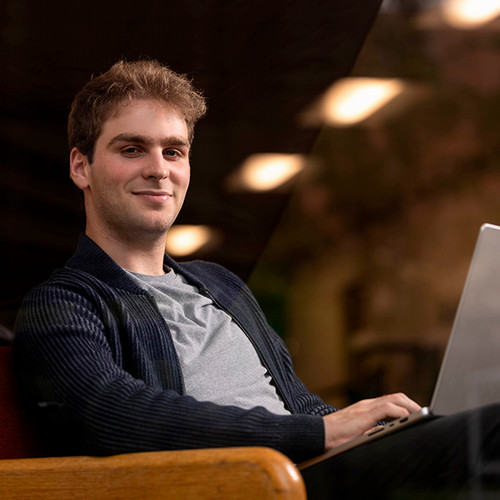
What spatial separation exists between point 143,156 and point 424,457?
638mm

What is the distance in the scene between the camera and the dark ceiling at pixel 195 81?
1276 millimetres

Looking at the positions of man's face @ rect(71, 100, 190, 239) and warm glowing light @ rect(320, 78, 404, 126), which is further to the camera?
warm glowing light @ rect(320, 78, 404, 126)

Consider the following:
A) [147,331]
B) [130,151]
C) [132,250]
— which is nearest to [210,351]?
[147,331]

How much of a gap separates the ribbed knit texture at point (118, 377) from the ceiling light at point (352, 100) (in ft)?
2.21

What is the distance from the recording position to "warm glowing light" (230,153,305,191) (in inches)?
57.2

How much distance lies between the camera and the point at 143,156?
3.55 feet

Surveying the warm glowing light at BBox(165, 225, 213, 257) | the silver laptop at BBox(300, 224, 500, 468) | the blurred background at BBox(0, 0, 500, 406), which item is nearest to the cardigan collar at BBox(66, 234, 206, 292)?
the blurred background at BBox(0, 0, 500, 406)

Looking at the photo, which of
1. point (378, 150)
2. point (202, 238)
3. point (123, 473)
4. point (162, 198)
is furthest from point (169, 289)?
point (378, 150)

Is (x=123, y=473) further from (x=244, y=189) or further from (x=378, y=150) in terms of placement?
(x=378, y=150)

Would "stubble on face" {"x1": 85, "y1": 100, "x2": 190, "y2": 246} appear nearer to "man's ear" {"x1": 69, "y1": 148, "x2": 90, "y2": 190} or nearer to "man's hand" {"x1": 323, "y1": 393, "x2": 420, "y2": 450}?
"man's ear" {"x1": 69, "y1": 148, "x2": 90, "y2": 190}

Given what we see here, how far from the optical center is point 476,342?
0.63 metres

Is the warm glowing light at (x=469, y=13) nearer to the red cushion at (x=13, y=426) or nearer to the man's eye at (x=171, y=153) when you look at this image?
the man's eye at (x=171, y=153)

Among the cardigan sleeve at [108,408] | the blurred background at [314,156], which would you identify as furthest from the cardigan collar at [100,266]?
the blurred background at [314,156]

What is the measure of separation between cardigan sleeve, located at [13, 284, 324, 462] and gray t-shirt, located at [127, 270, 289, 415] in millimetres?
150
